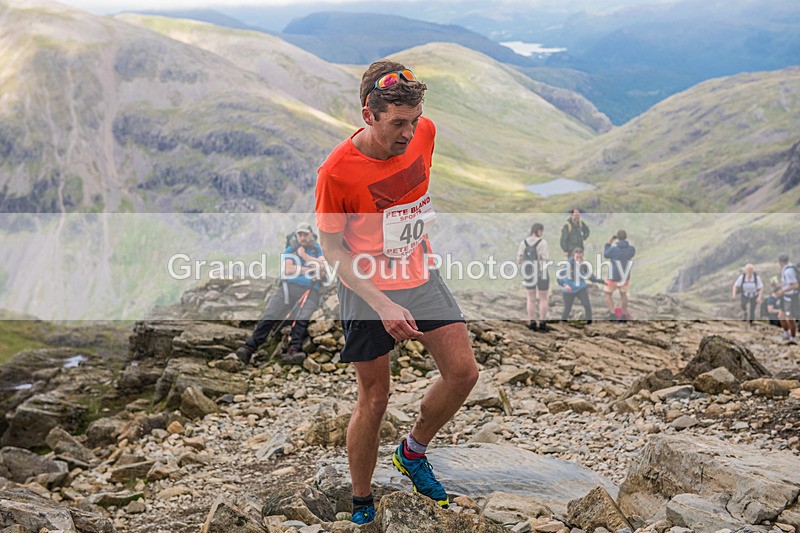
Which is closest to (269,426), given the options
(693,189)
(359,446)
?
(359,446)

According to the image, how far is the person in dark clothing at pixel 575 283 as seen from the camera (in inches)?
789

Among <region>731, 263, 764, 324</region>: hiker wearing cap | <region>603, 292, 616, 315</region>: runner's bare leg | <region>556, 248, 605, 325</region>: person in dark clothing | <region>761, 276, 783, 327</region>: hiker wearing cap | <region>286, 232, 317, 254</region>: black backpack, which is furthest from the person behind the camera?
<region>731, 263, 764, 324</region>: hiker wearing cap

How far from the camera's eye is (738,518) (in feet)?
17.8

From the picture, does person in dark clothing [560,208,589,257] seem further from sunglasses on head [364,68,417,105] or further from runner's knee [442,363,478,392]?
sunglasses on head [364,68,417,105]

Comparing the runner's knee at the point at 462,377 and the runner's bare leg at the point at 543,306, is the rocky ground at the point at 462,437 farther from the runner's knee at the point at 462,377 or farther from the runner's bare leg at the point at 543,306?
the runner's knee at the point at 462,377

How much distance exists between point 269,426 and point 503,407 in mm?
3837

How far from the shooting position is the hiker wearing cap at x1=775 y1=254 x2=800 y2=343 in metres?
20.7

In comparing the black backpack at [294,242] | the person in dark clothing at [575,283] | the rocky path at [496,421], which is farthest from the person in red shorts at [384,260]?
the person in dark clothing at [575,283]

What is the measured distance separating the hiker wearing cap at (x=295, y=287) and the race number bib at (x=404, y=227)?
9807 millimetres

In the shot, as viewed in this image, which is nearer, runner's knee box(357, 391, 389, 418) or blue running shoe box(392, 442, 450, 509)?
runner's knee box(357, 391, 389, 418)

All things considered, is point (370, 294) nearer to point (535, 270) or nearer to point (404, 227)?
point (404, 227)

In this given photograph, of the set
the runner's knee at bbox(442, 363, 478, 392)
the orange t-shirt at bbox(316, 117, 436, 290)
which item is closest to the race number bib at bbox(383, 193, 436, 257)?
the orange t-shirt at bbox(316, 117, 436, 290)

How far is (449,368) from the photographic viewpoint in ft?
19.5

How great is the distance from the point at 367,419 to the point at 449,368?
760 mm
